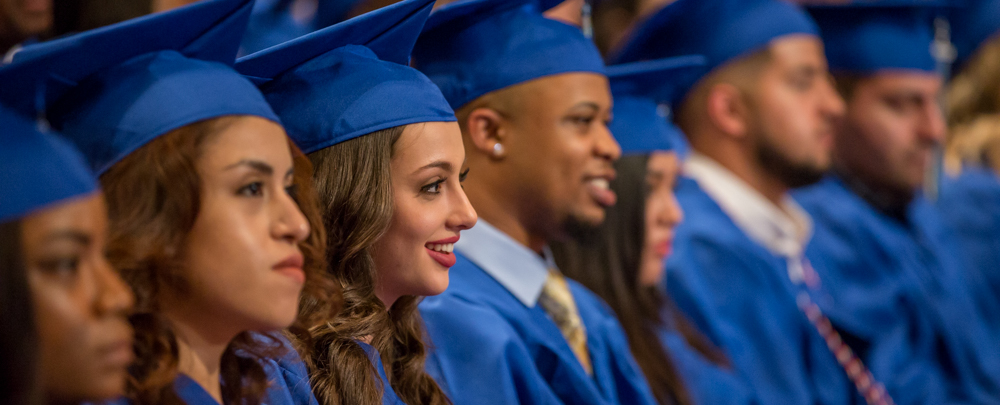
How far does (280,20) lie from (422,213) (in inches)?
71.0

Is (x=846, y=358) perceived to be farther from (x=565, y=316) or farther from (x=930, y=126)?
(x=565, y=316)

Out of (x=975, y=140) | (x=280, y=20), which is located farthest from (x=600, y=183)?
(x=975, y=140)

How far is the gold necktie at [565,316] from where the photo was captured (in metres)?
1.79

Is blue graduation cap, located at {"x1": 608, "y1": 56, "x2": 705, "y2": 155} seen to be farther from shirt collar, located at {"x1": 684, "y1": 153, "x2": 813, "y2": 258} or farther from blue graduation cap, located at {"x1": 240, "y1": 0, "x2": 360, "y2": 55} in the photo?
blue graduation cap, located at {"x1": 240, "y1": 0, "x2": 360, "y2": 55}

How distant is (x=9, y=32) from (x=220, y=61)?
738 mm

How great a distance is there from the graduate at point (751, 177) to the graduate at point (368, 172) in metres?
1.31

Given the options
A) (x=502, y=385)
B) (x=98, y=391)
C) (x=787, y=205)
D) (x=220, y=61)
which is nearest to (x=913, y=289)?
(x=787, y=205)

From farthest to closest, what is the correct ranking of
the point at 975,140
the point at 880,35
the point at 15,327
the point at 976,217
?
the point at 975,140, the point at 976,217, the point at 880,35, the point at 15,327

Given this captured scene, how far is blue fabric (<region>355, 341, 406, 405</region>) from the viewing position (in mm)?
1286

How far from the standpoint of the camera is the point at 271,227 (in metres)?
0.99

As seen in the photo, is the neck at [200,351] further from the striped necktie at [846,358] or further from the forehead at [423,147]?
the striped necktie at [846,358]

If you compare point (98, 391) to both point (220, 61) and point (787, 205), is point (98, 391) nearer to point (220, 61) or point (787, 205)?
point (220, 61)

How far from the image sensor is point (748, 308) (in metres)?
2.62

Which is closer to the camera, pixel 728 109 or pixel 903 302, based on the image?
pixel 728 109
